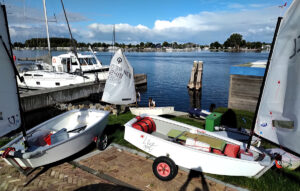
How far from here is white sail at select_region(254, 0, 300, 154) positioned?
447cm

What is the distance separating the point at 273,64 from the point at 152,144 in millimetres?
4738

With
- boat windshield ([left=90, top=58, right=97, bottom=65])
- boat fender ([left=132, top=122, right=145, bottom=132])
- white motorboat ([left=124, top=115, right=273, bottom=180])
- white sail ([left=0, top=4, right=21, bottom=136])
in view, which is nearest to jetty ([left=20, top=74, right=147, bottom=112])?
boat windshield ([left=90, top=58, right=97, bottom=65])

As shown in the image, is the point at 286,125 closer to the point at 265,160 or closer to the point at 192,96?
the point at 265,160

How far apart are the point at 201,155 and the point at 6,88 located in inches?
259

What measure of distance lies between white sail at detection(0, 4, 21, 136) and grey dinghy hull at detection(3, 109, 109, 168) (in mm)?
1044

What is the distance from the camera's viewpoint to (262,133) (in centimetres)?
559

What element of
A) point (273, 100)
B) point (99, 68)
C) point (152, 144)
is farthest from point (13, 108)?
point (99, 68)

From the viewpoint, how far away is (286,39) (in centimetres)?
465

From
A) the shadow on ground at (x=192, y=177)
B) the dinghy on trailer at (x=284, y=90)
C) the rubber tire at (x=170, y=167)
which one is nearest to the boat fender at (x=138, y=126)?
the rubber tire at (x=170, y=167)

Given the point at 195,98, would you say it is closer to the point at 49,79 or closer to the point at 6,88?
the point at 49,79

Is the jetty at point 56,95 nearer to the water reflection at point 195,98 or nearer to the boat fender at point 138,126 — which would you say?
the boat fender at point 138,126

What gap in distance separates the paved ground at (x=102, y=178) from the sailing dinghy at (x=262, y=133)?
1.64 feet

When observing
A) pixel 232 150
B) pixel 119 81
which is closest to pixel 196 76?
pixel 119 81

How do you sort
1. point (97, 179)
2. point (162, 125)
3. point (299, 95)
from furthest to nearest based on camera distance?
1. point (162, 125)
2. point (97, 179)
3. point (299, 95)
